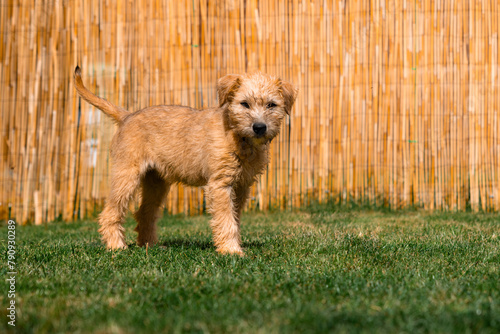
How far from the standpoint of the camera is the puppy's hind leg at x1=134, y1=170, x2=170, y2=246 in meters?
5.32

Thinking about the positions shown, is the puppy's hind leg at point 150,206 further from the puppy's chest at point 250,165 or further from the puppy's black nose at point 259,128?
the puppy's black nose at point 259,128

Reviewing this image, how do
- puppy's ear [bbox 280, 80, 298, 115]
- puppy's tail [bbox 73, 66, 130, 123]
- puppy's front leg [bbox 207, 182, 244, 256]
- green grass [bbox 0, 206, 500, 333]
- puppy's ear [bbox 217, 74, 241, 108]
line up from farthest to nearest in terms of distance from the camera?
puppy's tail [bbox 73, 66, 130, 123]
puppy's ear [bbox 280, 80, 298, 115]
puppy's ear [bbox 217, 74, 241, 108]
puppy's front leg [bbox 207, 182, 244, 256]
green grass [bbox 0, 206, 500, 333]

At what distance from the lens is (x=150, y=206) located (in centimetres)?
539

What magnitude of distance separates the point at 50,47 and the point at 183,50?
1810 mm

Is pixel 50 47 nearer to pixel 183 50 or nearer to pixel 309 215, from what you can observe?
pixel 183 50

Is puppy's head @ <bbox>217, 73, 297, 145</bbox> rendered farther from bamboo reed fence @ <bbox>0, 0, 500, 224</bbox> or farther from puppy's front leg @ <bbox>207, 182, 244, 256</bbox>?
bamboo reed fence @ <bbox>0, 0, 500, 224</bbox>

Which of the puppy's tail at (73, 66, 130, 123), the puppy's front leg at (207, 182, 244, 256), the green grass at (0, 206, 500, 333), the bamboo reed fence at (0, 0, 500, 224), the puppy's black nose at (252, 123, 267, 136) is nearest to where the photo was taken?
the green grass at (0, 206, 500, 333)

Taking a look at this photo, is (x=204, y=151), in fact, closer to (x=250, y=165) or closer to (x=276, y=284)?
(x=250, y=165)

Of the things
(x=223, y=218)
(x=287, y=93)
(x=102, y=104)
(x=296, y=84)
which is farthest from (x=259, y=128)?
(x=296, y=84)

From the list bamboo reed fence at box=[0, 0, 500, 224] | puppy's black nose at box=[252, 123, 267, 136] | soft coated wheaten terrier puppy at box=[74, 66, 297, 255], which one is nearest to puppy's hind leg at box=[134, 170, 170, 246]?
soft coated wheaten terrier puppy at box=[74, 66, 297, 255]

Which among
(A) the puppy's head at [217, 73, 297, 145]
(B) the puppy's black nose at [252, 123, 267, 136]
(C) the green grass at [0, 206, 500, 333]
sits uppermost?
(A) the puppy's head at [217, 73, 297, 145]

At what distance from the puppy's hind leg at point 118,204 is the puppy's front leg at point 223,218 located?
0.84m

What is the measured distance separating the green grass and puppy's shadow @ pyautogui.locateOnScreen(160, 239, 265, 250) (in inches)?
0.7

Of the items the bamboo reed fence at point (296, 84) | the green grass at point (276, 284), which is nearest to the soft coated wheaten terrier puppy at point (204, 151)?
the green grass at point (276, 284)
